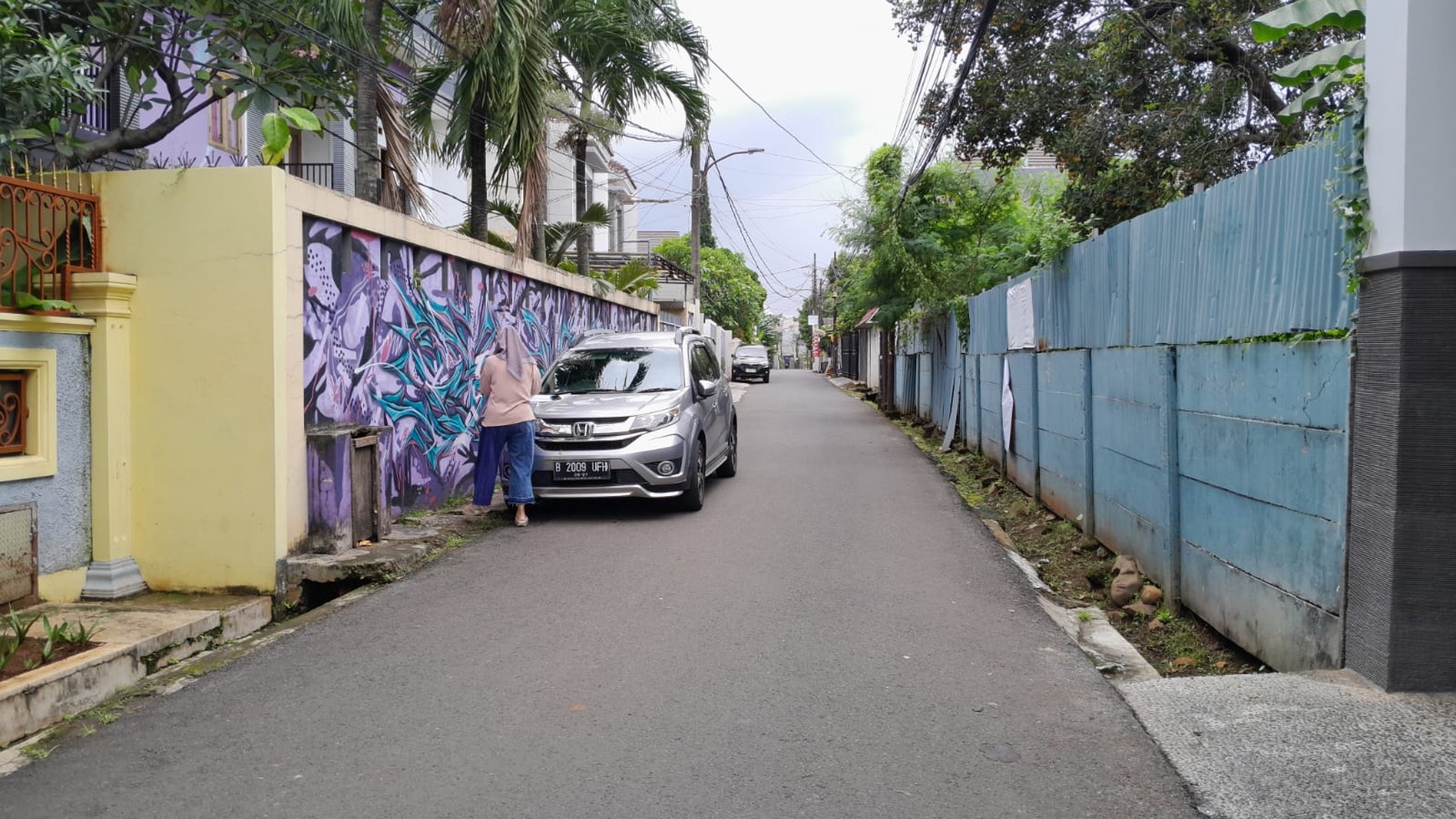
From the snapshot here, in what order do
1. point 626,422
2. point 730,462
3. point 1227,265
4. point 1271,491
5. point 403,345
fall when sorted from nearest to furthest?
point 1271,491 → point 1227,265 → point 403,345 → point 626,422 → point 730,462

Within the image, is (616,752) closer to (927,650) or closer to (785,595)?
(927,650)

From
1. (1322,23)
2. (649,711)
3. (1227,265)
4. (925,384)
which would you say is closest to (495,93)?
(1227,265)

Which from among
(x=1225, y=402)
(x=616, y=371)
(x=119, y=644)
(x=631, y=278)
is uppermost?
(x=631, y=278)

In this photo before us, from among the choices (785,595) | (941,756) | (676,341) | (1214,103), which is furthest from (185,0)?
(1214,103)

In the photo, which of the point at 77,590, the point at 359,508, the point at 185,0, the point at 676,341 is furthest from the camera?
the point at 676,341

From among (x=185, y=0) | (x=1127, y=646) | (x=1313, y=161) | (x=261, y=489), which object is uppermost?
(x=185, y=0)

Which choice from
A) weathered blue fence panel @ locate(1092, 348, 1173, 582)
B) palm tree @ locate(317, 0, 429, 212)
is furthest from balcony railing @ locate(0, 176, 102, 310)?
weathered blue fence panel @ locate(1092, 348, 1173, 582)

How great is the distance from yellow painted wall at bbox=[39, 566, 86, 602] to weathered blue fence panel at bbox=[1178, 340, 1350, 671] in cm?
712

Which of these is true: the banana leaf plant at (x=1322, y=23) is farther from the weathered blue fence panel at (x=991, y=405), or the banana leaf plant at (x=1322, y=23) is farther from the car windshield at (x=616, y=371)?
the weathered blue fence panel at (x=991, y=405)

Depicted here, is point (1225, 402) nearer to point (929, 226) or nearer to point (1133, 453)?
point (1133, 453)

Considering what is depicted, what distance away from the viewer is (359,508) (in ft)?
26.6

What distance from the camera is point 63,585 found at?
659 centimetres

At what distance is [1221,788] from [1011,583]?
12.3ft

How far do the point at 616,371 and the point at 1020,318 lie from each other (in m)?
4.65
